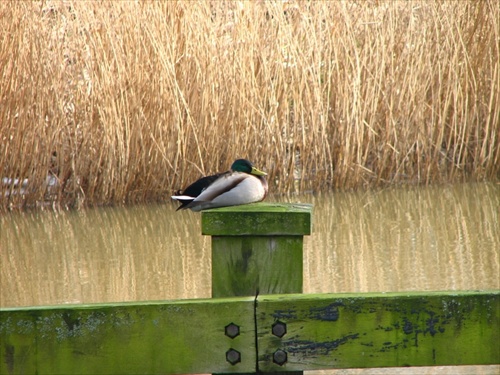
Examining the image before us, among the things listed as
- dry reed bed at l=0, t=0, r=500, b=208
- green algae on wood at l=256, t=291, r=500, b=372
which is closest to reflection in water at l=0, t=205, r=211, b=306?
dry reed bed at l=0, t=0, r=500, b=208

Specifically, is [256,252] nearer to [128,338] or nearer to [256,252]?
[256,252]

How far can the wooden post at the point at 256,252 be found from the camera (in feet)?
5.87

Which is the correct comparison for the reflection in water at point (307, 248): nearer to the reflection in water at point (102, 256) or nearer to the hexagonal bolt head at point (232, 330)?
the reflection in water at point (102, 256)

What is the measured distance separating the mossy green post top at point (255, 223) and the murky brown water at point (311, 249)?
64.3 inches

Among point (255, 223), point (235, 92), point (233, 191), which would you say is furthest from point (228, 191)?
point (235, 92)

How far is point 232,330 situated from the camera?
1.70 meters

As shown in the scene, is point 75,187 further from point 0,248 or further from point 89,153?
point 0,248

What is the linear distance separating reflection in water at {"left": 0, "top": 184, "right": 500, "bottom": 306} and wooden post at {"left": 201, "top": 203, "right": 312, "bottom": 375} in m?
2.50

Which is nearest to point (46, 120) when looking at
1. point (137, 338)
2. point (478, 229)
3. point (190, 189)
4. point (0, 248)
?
point (0, 248)

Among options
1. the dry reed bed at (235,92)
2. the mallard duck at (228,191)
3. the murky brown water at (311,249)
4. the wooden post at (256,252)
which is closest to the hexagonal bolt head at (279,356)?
the wooden post at (256,252)

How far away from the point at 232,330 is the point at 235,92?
4.97 m

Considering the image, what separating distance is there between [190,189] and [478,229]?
305 cm

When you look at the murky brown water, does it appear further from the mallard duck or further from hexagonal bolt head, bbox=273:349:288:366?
hexagonal bolt head, bbox=273:349:288:366

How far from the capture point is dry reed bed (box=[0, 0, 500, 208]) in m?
6.45
